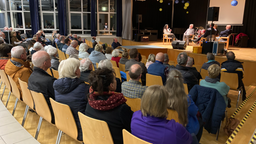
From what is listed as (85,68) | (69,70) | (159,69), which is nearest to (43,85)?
(69,70)

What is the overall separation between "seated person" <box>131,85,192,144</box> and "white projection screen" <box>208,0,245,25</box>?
11.6m

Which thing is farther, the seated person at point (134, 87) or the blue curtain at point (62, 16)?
the blue curtain at point (62, 16)

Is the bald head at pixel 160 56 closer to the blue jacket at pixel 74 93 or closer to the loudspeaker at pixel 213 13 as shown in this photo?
the blue jacket at pixel 74 93

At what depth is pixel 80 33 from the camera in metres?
14.2

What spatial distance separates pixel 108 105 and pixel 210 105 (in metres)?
1.64

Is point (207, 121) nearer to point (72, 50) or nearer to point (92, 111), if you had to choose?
point (92, 111)

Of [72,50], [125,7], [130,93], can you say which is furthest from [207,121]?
[125,7]

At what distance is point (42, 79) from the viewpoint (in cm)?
249

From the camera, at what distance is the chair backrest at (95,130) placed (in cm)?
157

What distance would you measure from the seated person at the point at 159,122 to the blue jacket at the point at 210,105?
136cm

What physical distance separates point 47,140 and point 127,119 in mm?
1623

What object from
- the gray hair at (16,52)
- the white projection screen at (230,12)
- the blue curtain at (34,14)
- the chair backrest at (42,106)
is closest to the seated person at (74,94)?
the chair backrest at (42,106)

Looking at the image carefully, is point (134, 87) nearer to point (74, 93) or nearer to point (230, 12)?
point (74, 93)

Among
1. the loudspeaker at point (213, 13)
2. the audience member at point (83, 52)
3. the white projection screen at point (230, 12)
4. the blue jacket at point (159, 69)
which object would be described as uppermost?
the white projection screen at point (230, 12)
